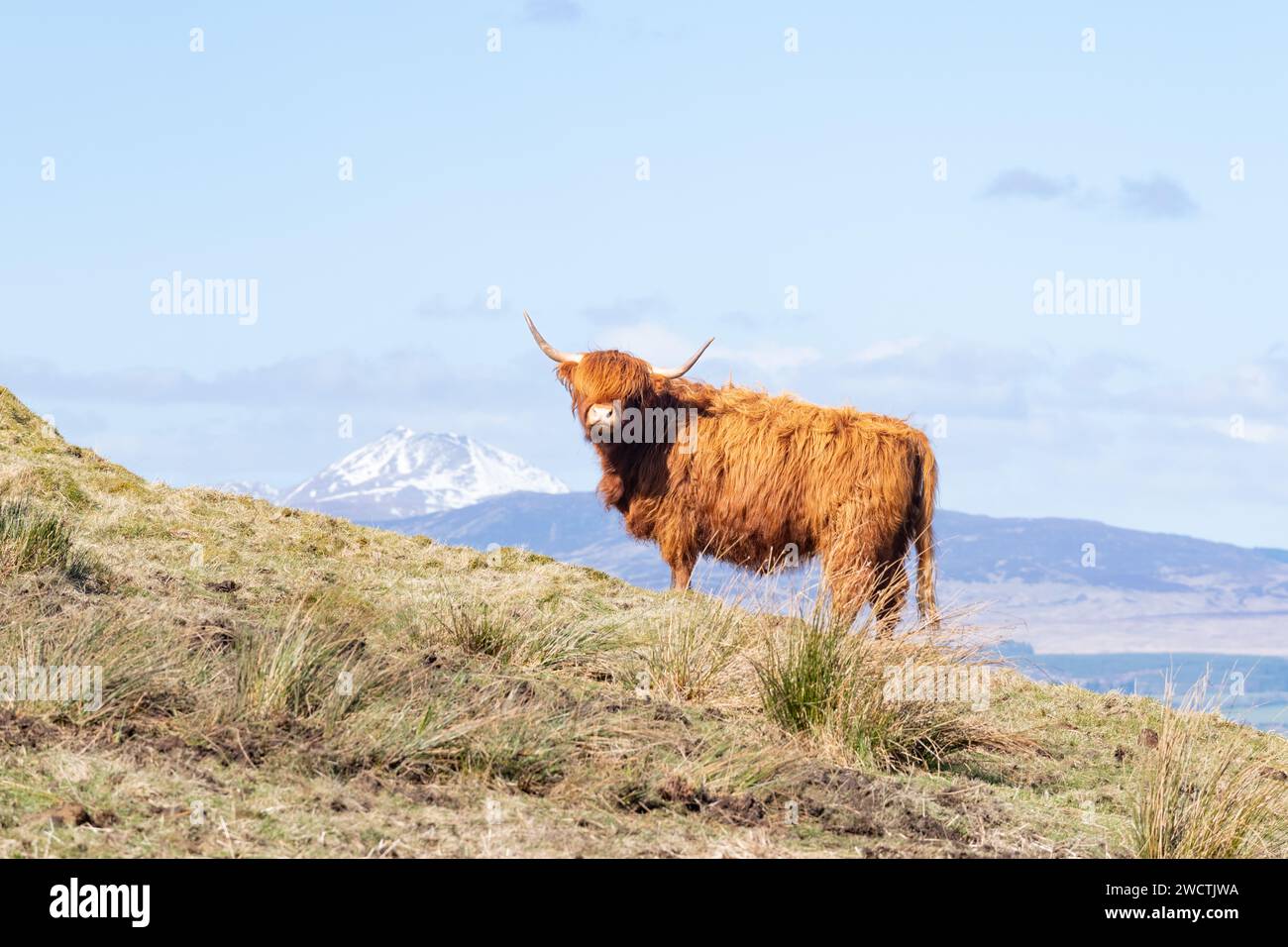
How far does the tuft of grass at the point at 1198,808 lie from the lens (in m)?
6.81

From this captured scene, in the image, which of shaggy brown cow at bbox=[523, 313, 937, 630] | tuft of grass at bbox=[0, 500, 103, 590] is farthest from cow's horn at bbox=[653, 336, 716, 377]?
tuft of grass at bbox=[0, 500, 103, 590]

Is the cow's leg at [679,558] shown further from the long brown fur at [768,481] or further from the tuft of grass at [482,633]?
the tuft of grass at [482,633]

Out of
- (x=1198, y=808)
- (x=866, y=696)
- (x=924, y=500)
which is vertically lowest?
(x=1198, y=808)

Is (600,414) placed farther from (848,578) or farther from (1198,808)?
(1198,808)

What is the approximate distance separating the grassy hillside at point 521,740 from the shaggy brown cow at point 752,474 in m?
1.49

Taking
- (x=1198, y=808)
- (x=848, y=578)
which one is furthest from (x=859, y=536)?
(x=1198, y=808)

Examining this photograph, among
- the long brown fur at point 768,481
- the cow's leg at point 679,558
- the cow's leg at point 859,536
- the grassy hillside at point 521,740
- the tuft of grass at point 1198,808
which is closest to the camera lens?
the grassy hillside at point 521,740

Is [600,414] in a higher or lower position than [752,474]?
higher

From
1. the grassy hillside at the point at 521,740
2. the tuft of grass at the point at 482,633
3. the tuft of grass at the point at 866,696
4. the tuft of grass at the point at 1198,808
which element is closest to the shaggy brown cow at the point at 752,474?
the grassy hillside at the point at 521,740

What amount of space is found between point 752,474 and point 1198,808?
5.52 m

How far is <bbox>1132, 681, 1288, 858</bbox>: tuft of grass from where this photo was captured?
6812 mm

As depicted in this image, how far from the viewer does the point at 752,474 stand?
1197cm

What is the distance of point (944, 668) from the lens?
8.74 m

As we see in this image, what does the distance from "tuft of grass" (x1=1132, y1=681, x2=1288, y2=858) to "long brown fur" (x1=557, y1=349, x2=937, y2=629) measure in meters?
3.54
